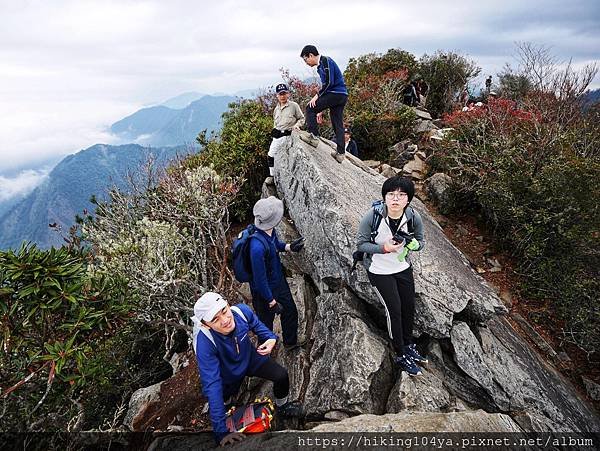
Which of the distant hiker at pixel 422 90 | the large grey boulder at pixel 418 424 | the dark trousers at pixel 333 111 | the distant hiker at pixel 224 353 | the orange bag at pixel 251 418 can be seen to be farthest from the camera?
the distant hiker at pixel 422 90

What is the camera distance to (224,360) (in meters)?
4.31

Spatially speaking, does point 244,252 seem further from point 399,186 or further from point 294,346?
point 399,186

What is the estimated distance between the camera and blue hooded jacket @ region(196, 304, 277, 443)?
398 centimetres

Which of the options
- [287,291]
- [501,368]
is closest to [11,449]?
[287,291]

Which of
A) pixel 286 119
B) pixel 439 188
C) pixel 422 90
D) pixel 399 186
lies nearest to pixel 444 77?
pixel 422 90

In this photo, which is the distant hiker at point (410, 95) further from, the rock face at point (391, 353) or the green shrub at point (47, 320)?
the green shrub at point (47, 320)

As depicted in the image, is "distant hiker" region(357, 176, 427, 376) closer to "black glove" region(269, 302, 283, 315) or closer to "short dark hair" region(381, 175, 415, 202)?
"short dark hair" region(381, 175, 415, 202)

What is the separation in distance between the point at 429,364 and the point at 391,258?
6.47 ft

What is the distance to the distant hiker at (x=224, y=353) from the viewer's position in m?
3.97

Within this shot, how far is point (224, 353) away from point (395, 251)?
8.35 feet

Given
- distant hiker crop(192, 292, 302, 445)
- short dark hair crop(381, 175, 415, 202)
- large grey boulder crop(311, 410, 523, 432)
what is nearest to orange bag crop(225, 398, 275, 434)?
distant hiker crop(192, 292, 302, 445)

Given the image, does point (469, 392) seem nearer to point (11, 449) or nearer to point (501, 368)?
point (501, 368)

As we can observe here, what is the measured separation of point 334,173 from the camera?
311 inches

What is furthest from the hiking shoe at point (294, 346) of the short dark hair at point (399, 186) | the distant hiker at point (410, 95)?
the distant hiker at point (410, 95)
